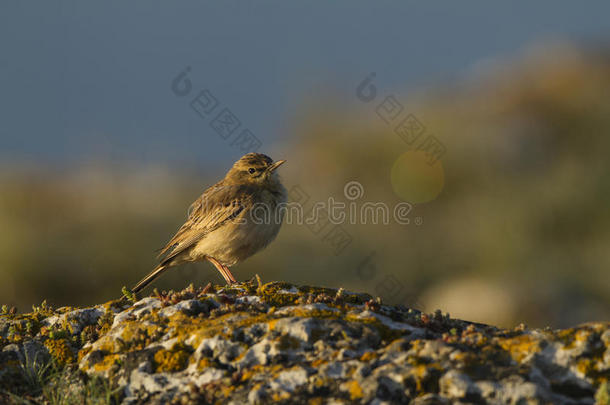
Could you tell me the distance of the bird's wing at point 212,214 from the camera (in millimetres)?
9984

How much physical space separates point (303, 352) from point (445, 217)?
15854mm

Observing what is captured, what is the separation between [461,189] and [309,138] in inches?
298

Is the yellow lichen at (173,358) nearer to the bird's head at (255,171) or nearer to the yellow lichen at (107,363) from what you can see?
the yellow lichen at (107,363)

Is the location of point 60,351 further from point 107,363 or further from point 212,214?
point 212,214

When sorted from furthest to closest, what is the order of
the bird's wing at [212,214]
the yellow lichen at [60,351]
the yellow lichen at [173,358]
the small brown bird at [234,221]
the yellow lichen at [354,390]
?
1. the bird's wing at [212,214]
2. the small brown bird at [234,221]
3. the yellow lichen at [60,351]
4. the yellow lichen at [173,358]
5. the yellow lichen at [354,390]

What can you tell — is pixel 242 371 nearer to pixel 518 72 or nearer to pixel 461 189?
pixel 461 189

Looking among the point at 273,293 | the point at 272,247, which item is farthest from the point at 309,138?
the point at 273,293

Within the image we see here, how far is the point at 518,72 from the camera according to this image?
24.4m

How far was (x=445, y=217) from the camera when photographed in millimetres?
19891

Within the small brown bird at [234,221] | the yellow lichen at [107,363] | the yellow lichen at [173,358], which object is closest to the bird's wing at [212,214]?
the small brown bird at [234,221]

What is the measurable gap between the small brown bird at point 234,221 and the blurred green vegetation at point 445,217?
6.50 metres

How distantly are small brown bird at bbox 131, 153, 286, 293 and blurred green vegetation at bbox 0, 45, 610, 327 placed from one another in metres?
6.50

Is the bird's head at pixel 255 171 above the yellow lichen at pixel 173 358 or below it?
above

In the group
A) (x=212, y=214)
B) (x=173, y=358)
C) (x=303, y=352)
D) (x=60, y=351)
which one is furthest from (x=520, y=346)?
(x=212, y=214)
